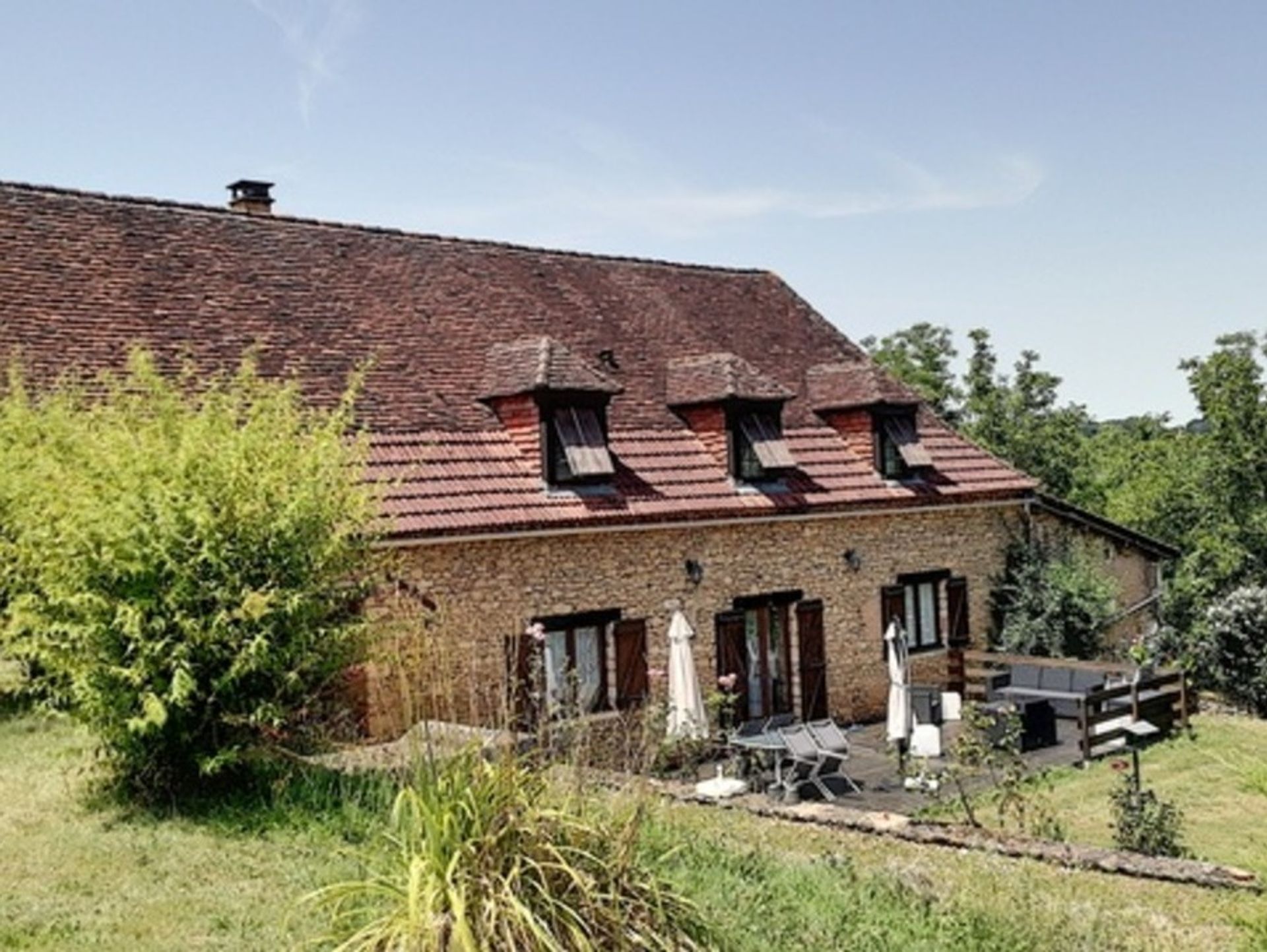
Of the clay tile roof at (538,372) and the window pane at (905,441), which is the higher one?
the clay tile roof at (538,372)

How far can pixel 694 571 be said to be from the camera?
1794 centimetres

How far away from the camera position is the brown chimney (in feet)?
69.9

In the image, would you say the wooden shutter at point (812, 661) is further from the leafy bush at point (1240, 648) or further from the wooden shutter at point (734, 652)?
the leafy bush at point (1240, 648)

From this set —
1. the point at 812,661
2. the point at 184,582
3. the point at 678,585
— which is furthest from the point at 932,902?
the point at 812,661

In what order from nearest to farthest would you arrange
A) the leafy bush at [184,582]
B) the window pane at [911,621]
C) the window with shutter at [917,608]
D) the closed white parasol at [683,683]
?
the leafy bush at [184,582] → the closed white parasol at [683,683] → the window with shutter at [917,608] → the window pane at [911,621]

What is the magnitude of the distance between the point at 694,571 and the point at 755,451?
7.45 feet

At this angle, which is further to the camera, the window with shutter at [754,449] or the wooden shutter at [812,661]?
the wooden shutter at [812,661]

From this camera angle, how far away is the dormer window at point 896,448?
20984 millimetres

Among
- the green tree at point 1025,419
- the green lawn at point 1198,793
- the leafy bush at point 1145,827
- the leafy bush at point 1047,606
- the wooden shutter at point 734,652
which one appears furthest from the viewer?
the green tree at point 1025,419

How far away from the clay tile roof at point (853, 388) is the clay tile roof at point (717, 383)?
1.52 metres

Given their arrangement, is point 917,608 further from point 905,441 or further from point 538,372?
point 538,372

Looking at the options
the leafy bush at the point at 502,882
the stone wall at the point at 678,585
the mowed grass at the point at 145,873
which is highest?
the stone wall at the point at 678,585

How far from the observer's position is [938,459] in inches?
874

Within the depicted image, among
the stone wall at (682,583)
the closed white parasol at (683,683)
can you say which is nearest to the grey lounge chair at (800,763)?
the closed white parasol at (683,683)
